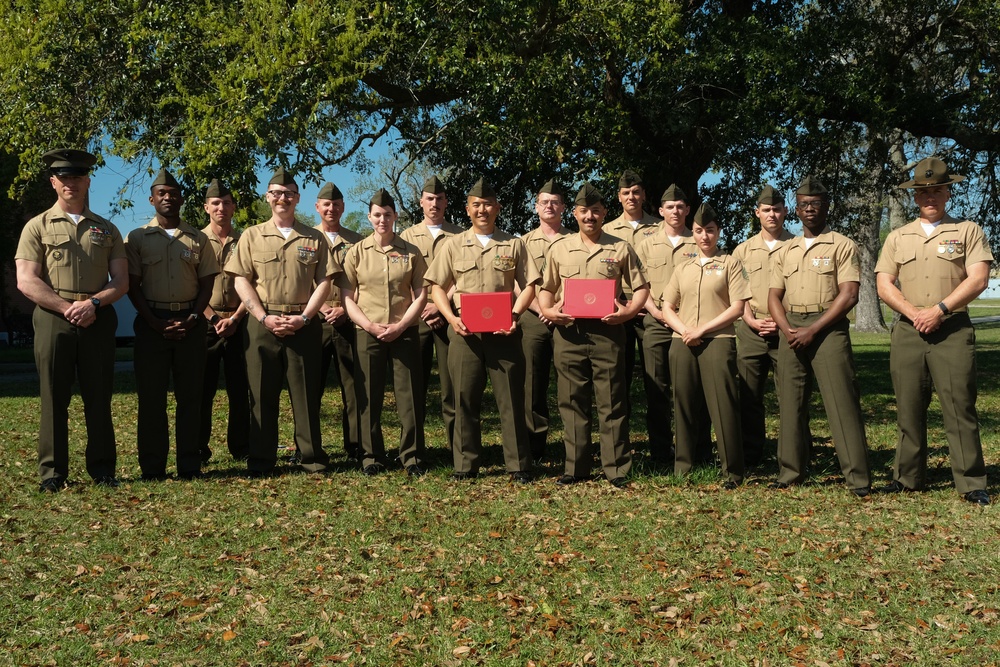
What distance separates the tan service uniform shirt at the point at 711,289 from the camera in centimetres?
776

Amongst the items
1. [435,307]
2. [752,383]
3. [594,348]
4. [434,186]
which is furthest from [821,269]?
[434,186]

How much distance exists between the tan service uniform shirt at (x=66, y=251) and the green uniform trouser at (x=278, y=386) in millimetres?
1302

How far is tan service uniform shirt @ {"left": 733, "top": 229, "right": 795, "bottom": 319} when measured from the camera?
8.31 metres

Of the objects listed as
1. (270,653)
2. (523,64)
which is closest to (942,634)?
(270,653)

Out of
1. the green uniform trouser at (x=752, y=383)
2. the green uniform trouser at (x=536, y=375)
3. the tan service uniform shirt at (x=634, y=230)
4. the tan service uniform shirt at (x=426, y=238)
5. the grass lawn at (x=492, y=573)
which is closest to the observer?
the grass lawn at (x=492, y=573)

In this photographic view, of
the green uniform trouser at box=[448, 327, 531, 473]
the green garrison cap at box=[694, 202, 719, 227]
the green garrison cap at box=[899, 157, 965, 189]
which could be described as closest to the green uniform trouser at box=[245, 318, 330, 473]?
the green uniform trouser at box=[448, 327, 531, 473]

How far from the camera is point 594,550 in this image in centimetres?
602

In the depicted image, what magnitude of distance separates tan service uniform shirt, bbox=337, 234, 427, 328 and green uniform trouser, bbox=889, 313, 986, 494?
3880 millimetres

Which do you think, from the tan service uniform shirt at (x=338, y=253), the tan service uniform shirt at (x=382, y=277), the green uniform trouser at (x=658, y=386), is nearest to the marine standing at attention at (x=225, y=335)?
the tan service uniform shirt at (x=338, y=253)

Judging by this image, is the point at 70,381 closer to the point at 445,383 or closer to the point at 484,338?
the point at 445,383

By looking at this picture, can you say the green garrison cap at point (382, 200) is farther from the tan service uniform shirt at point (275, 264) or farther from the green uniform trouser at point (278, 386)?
the green uniform trouser at point (278, 386)

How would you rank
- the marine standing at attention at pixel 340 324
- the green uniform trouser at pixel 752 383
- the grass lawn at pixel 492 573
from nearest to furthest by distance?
the grass lawn at pixel 492 573, the green uniform trouser at pixel 752 383, the marine standing at attention at pixel 340 324

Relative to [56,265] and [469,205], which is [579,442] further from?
[56,265]

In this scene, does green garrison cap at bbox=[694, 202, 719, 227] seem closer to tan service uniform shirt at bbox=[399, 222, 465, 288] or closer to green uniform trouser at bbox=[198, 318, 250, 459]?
tan service uniform shirt at bbox=[399, 222, 465, 288]
